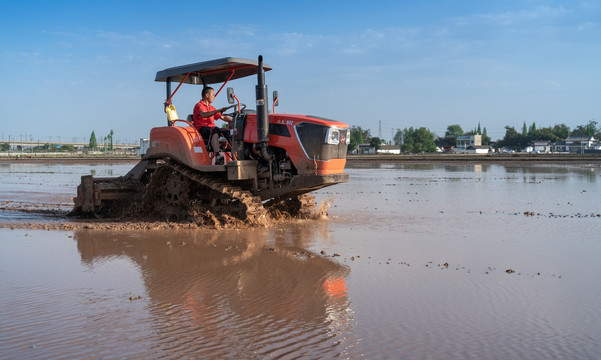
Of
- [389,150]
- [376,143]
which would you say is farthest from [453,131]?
[376,143]

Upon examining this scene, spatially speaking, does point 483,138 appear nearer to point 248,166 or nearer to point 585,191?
point 585,191

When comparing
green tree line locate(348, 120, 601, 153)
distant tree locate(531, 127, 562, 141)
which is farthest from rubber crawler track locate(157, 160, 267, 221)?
distant tree locate(531, 127, 562, 141)

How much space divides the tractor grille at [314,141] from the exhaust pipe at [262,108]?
593 mm

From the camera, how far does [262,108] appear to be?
998cm

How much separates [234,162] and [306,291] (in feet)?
16.0

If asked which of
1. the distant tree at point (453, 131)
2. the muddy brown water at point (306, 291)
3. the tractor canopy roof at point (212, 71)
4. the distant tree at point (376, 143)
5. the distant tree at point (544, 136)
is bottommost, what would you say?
the muddy brown water at point (306, 291)

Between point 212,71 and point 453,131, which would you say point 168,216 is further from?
point 453,131

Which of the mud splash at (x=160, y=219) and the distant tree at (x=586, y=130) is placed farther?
the distant tree at (x=586, y=130)

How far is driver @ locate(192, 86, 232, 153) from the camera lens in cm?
1090

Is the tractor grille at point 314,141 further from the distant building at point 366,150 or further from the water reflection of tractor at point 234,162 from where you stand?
the distant building at point 366,150

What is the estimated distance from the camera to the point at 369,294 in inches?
225

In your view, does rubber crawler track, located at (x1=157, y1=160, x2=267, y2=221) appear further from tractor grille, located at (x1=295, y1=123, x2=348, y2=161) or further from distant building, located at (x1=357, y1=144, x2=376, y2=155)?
distant building, located at (x1=357, y1=144, x2=376, y2=155)

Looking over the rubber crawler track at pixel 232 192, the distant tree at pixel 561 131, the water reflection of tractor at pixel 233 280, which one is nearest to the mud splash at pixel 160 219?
the rubber crawler track at pixel 232 192

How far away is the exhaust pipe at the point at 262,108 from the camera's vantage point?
9.95 meters
